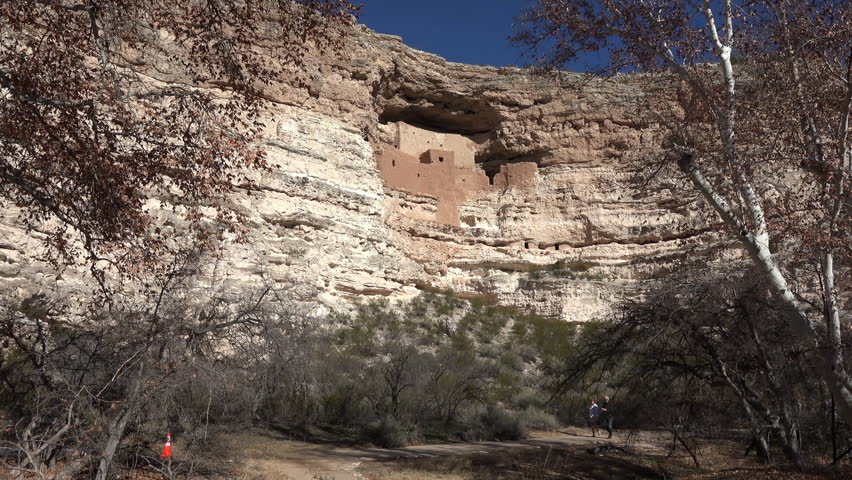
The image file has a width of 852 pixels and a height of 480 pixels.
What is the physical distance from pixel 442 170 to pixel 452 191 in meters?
0.78

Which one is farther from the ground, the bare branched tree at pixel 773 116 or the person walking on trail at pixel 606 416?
the bare branched tree at pixel 773 116

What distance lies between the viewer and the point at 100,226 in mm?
5695

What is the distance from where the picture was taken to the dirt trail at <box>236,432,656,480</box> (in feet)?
24.0

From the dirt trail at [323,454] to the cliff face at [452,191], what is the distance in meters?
7.03

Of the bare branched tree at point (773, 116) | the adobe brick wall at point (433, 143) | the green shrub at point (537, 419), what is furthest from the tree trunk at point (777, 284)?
the adobe brick wall at point (433, 143)

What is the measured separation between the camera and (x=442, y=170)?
2270 centimetres

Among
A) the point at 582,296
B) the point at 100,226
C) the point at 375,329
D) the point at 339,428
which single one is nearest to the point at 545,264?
the point at 582,296

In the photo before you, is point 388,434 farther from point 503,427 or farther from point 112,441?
point 112,441

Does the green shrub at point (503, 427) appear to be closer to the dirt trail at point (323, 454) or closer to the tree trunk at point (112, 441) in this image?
the dirt trail at point (323, 454)

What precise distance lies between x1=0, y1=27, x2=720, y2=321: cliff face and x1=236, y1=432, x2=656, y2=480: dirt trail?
7.03 metres

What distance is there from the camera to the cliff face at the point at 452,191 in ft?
58.7

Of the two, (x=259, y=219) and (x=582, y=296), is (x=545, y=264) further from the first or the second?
(x=259, y=219)

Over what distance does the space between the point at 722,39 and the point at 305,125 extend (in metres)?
13.7

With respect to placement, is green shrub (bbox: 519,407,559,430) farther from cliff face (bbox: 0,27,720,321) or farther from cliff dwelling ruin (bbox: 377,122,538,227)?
cliff dwelling ruin (bbox: 377,122,538,227)
